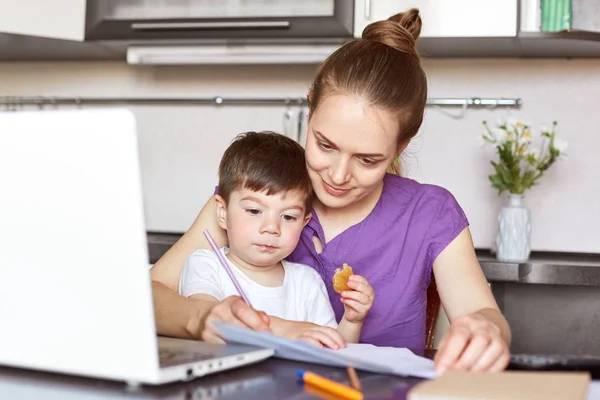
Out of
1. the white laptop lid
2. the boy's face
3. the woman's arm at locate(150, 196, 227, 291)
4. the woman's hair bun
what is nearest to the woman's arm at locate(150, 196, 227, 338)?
the woman's arm at locate(150, 196, 227, 291)

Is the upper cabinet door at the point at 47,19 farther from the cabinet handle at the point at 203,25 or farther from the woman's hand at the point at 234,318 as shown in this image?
the woman's hand at the point at 234,318

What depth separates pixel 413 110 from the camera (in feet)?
4.80

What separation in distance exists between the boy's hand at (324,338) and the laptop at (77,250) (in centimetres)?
23

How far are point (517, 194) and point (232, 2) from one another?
3.29 ft

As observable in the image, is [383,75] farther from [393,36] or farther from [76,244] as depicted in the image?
[76,244]

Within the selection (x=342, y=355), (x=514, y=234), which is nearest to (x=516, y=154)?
(x=514, y=234)

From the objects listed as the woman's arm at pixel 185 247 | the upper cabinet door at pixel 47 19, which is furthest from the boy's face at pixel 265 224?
the upper cabinet door at pixel 47 19

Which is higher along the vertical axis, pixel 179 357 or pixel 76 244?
pixel 76 244

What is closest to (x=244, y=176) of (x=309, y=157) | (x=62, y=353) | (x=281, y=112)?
(x=309, y=157)

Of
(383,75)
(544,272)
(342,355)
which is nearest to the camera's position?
(342,355)

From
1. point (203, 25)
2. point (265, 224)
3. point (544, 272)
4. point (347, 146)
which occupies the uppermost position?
point (203, 25)

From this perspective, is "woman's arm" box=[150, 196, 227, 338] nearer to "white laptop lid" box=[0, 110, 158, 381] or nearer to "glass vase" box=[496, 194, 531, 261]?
"white laptop lid" box=[0, 110, 158, 381]

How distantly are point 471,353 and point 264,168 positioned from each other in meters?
0.61

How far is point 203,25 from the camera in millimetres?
2451
